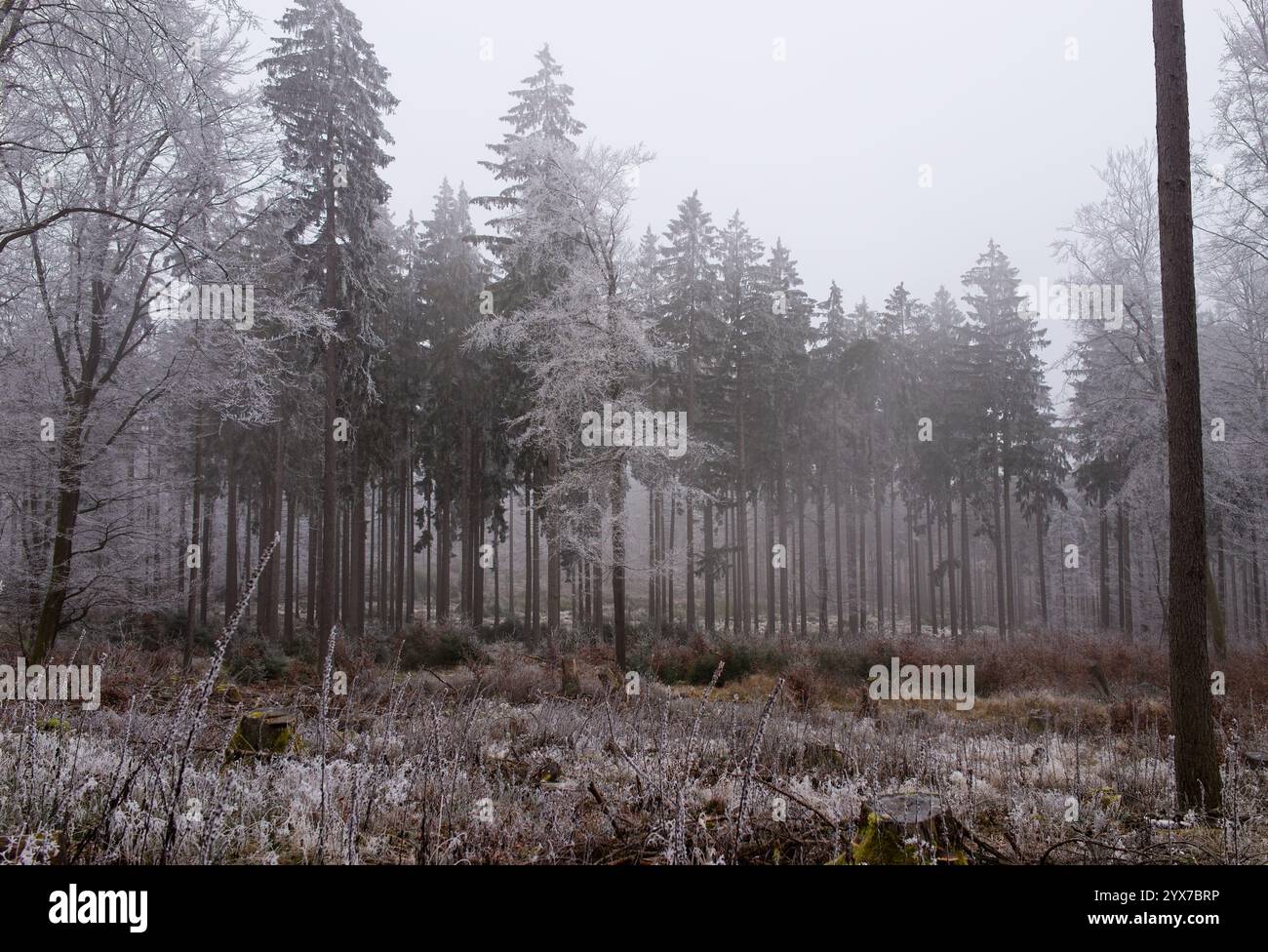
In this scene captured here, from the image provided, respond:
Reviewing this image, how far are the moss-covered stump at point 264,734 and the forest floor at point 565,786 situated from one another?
33 millimetres

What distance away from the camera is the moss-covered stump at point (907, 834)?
4.40m

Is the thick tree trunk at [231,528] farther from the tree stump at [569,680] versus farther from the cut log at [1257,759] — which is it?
the cut log at [1257,759]

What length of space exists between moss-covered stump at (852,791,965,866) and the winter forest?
0.14ft

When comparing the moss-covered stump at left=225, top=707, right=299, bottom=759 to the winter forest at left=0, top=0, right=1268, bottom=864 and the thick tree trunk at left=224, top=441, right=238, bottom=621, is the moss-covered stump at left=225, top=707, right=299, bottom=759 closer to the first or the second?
the winter forest at left=0, top=0, right=1268, bottom=864

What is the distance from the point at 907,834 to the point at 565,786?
8.39ft

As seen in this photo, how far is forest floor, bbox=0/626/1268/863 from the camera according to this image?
399 cm

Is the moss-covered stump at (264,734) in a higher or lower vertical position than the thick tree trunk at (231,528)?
lower

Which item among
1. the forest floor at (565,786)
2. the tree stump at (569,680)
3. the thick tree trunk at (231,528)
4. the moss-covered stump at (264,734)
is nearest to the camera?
the forest floor at (565,786)

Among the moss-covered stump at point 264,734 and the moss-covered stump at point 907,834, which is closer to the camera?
the moss-covered stump at point 907,834

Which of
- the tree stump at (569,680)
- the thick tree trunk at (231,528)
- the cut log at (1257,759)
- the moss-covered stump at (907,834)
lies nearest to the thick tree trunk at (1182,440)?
the cut log at (1257,759)

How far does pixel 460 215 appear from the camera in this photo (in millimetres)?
29953

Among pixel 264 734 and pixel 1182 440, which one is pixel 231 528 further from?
pixel 1182 440

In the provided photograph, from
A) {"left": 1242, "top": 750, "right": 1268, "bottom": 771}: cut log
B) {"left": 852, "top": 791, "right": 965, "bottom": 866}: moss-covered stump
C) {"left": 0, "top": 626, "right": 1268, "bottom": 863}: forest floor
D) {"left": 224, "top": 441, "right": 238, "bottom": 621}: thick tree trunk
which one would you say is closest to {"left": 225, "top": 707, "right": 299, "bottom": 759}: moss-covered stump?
{"left": 0, "top": 626, "right": 1268, "bottom": 863}: forest floor

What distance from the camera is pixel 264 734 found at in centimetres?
705
